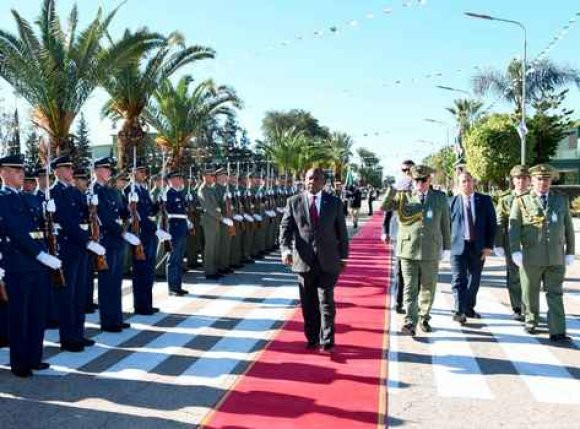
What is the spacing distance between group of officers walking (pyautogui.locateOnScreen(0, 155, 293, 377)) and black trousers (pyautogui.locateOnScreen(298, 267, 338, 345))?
2.22 metres

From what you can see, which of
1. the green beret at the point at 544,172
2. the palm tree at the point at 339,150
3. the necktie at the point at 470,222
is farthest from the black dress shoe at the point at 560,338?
the palm tree at the point at 339,150

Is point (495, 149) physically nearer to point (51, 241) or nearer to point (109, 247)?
point (109, 247)

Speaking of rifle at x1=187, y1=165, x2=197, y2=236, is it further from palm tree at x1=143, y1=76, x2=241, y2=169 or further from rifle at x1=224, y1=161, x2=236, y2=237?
palm tree at x1=143, y1=76, x2=241, y2=169

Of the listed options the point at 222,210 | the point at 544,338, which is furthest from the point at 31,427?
the point at 222,210

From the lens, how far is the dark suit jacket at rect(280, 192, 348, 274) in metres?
6.73

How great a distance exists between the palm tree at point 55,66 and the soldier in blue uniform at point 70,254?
9067mm

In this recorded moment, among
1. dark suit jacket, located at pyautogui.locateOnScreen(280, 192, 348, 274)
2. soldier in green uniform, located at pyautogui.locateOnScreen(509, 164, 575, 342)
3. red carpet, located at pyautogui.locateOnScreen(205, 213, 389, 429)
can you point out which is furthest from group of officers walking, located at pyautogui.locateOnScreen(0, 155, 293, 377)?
soldier in green uniform, located at pyautogui.locateOnScreen(509, 164, 575, 342)

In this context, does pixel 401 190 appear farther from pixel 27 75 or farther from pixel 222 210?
pixel 27 75

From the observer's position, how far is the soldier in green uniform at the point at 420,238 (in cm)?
751

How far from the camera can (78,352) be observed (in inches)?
265

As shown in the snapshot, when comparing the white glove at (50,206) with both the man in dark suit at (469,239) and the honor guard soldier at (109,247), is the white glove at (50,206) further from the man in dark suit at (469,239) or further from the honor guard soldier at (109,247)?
the man in dark suit at (469,239)

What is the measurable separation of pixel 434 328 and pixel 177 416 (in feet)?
13.0

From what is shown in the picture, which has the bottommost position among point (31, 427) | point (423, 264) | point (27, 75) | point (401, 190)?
point (31, 427)

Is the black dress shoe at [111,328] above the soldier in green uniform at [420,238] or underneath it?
underneath
